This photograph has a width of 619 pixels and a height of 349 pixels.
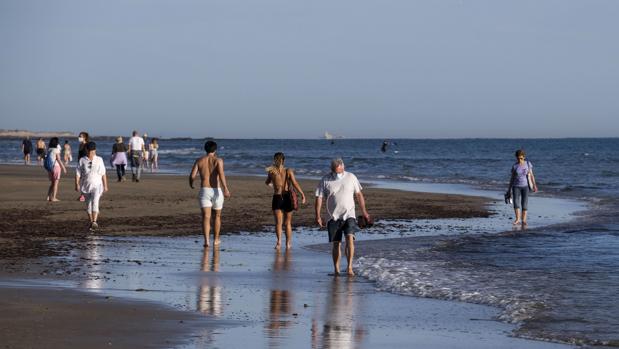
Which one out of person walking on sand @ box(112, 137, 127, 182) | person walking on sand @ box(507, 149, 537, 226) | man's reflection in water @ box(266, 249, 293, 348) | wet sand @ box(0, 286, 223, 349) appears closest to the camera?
wet sand @ box(0, 286, 223, 349)

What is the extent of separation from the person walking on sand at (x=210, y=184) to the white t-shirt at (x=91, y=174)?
2.69 meters

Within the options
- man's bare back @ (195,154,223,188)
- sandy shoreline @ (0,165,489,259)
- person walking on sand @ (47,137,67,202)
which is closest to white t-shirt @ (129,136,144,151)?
sandy shoreline @ (0,165,489,259)

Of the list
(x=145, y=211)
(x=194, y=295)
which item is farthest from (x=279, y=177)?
(x=145, y=211)

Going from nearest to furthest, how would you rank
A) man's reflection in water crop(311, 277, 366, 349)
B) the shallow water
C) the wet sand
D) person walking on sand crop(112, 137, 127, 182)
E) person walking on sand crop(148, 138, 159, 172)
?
the wet sand, man's reflection in water crop(311, 277, 366, 349), the shallow water, person walking on sand crop(112, 137, 127, 182), person walking on sand crop(148, 138, 159, 172)

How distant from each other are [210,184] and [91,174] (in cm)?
297

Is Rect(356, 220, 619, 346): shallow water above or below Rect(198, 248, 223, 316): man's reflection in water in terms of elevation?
below

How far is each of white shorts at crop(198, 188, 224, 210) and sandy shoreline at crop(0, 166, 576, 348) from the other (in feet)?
2.30

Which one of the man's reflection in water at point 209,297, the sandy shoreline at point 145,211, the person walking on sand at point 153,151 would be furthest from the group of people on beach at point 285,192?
the person walking on sand at point 153,151

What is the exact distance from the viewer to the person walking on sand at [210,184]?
15320 mm

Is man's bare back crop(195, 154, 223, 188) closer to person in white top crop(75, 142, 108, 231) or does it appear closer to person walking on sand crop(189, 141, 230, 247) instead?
person walking on sand crop(189, 141, 230, 247)

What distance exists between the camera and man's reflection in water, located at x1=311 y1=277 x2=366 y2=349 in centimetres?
841

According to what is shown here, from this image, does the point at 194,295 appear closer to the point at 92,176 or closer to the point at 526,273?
the point at 526,273

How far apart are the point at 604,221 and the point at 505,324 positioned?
13730mm

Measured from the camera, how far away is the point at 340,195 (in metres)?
12.7
